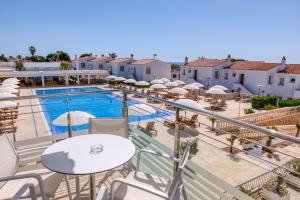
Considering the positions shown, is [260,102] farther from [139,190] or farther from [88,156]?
[88,156]

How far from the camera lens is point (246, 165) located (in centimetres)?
917

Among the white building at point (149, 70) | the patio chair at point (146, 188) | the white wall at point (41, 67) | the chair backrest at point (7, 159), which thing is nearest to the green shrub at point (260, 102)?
the white building at point (149, 70)

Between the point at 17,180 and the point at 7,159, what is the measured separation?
30cm

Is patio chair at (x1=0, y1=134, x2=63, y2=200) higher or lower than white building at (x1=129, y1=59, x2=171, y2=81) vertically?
lower

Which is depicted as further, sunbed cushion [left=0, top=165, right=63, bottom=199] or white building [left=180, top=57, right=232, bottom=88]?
white building [left=180, top=57, right=232, bottom=88]

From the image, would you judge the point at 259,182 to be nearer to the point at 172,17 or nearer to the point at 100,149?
the point at 100,149

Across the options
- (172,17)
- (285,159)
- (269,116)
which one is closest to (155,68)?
(172,17)

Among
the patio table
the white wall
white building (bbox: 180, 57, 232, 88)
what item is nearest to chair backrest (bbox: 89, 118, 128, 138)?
the patio table

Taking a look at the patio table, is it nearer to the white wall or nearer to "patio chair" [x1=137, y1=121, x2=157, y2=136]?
"patio chair" [x1=137, y1=121, x2=157, y2=136]

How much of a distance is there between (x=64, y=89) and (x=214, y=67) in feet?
71.6

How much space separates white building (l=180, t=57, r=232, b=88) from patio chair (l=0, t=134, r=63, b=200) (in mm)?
29972

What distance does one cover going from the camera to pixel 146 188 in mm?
1887

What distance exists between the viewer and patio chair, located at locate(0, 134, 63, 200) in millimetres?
2293

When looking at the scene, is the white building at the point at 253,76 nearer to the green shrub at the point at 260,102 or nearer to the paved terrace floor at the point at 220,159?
the green shrub at the point at 260,102
